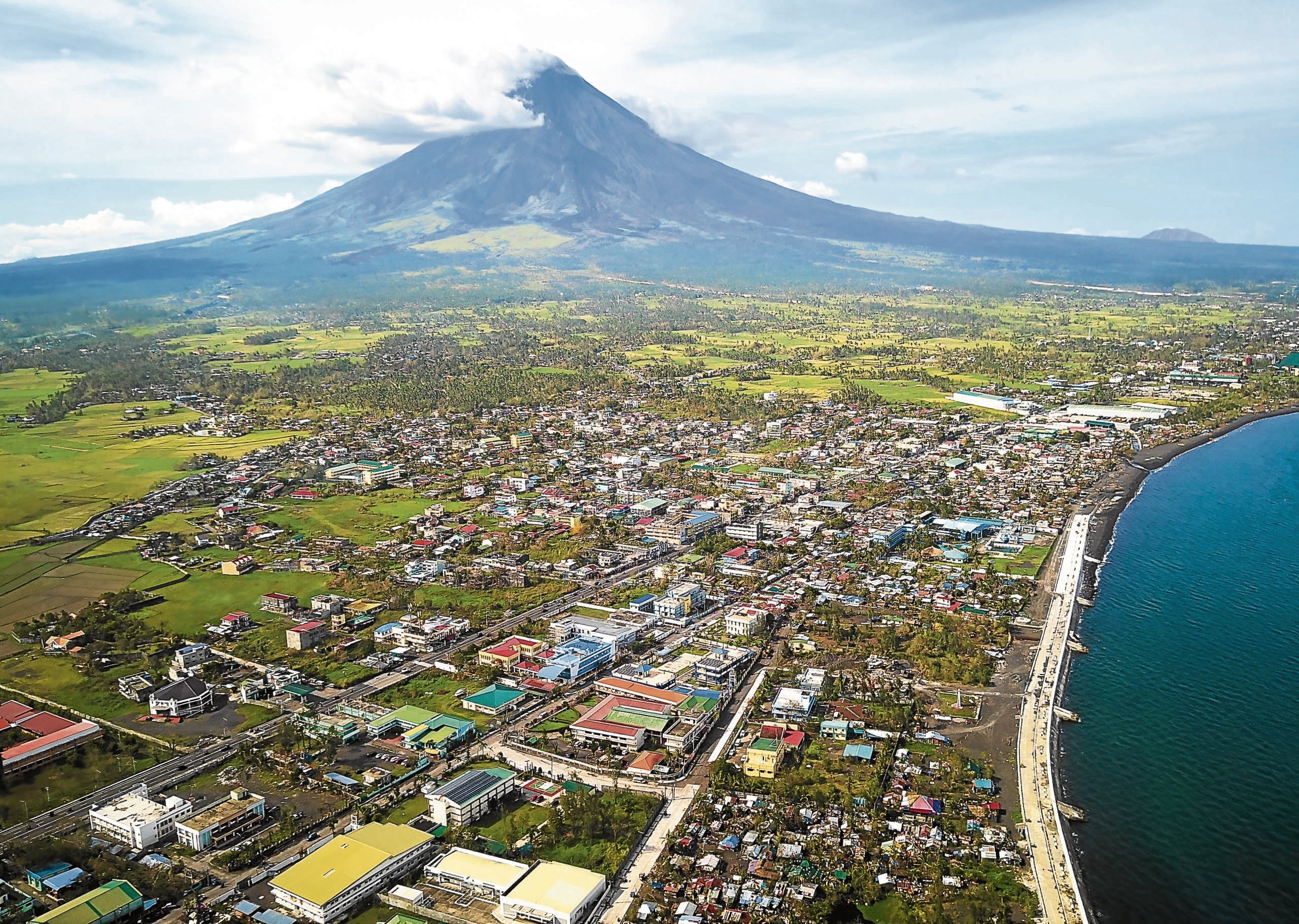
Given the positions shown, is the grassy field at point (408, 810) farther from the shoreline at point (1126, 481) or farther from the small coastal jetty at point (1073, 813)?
the shoreline at point (1126, 481)

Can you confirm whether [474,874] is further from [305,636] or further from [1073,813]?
[305,636]

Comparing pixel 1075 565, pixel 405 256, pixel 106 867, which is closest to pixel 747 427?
pixel 1075 565

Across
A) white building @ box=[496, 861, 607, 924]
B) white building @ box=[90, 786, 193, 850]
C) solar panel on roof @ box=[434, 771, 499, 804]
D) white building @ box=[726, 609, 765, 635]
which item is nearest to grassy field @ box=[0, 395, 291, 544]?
white building @ box=[90, 786, 193, 850]

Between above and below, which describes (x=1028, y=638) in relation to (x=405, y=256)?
below

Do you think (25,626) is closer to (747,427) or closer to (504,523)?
(504,523)

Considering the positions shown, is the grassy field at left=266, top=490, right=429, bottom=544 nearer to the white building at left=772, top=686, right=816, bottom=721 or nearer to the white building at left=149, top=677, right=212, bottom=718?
the white building at left=149, top=677, right=212, bottom=718

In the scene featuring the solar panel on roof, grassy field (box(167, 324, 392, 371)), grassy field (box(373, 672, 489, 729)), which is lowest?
grassy field (box(373, 672, 489, 729))
